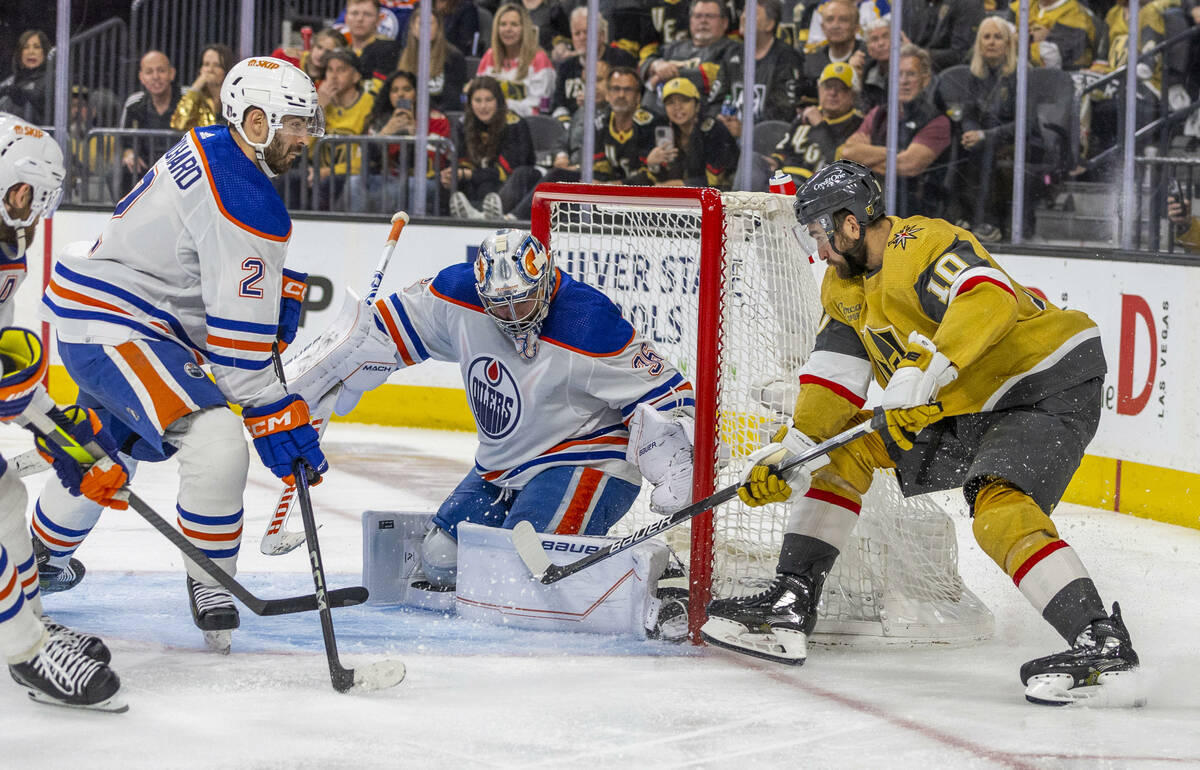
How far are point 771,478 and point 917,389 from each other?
35 cm

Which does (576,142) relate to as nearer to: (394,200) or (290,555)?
(394,200)

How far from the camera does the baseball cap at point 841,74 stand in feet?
18.3

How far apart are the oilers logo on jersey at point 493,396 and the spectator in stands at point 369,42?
128 inches

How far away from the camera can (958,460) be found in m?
2.90

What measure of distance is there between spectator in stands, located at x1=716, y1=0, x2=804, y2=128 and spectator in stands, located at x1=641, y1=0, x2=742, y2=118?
0.09m

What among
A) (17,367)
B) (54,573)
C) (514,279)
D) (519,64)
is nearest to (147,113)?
(519,64)

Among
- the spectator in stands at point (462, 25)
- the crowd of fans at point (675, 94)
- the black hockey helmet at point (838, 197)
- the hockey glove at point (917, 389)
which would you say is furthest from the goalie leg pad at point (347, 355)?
the spectator in stands at point (462, 25)

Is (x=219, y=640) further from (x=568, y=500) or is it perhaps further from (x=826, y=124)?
(x=826, y=124)

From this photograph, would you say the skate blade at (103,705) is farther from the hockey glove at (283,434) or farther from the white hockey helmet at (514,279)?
the white hockey helmet at (514,279)

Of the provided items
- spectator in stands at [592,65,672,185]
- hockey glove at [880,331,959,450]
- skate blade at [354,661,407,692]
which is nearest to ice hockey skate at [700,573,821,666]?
hockey glove at [880,331,959,450]

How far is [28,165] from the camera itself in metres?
2.40

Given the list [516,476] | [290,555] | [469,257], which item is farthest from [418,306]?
[469,257]

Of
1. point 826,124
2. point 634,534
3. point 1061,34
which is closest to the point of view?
point 634,534

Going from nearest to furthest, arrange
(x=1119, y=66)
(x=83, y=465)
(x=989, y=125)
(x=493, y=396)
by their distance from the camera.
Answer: (x=83, y=465) < (x=493, y=396) < (x=1119, y=66) < (x=989, y=125)
